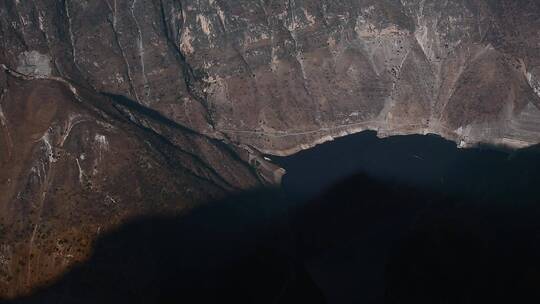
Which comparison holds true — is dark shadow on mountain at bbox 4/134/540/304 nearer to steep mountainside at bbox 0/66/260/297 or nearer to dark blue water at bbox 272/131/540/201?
dark blue water at bbox 272/131/540/201

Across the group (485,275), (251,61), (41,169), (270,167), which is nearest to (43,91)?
(41,169)

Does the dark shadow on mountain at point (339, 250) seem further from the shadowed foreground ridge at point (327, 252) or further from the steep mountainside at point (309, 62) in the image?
the steep mountainside at point (309, 62)

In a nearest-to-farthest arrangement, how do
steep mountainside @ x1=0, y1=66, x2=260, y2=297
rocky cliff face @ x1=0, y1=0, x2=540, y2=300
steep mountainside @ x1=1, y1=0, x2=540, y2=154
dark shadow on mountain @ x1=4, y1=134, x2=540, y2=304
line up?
dark shadow on mountain @ x1=4, y1=134, x2=540, y2=304
steep mountainside @ x1=0, y1=66, x2=260, y2=297
rocky cliff face @ x1=0, y1=0, x2=540, y2=300
steep mountainside @ x1=1, y1=0, x2=540, y2=154

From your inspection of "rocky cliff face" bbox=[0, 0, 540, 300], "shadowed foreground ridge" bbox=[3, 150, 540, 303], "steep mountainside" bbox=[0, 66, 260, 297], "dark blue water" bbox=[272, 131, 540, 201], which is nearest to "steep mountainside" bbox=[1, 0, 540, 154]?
"rocky cliff face" bbox=[0, 0, 540, 300]

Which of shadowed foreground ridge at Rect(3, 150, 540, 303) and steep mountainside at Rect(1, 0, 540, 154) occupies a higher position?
steep mountainside at Rect(1, 0, 540, 154)

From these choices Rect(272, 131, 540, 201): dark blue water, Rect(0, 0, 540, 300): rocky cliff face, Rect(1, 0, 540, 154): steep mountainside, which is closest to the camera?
Rect(272, 131, 540, 201): dark blue water

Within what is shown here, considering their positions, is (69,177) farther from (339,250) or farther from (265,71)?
(265,71)
